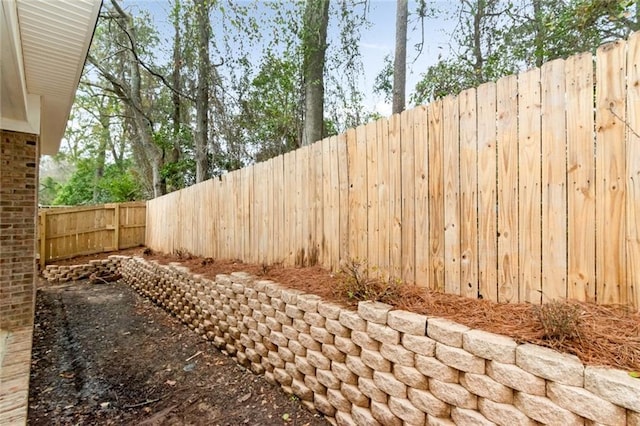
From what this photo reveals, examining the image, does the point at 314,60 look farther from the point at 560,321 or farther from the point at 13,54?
the point at 560,321

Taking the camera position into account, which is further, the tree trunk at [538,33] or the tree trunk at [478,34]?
the tree trunk at [478,34]

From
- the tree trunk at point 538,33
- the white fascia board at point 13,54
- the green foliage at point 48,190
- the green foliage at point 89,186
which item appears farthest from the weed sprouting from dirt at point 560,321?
the green foliage at point 48,190

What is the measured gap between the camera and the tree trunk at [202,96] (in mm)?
7535

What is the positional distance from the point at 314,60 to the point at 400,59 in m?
1.60

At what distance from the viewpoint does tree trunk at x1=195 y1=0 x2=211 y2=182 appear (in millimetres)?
7535

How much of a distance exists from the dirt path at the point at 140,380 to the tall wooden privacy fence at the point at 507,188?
4.71 ft

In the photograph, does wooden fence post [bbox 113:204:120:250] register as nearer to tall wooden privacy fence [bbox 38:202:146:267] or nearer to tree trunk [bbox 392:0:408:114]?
tall wooden privacy fence [bbox 38:202:146:267]

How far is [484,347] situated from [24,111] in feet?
17.8

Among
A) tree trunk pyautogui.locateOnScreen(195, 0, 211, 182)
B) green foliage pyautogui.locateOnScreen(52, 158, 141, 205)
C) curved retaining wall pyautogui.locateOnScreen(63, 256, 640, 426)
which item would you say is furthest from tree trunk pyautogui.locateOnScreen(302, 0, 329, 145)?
green foliage pyautogui.locateOnScreen(52, 158, 141, 205)

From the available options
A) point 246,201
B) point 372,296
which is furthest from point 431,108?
point 246,201

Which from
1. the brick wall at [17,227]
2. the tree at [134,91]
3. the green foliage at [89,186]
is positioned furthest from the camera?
the green foliage at [89,186]

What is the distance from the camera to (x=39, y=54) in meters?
3.26

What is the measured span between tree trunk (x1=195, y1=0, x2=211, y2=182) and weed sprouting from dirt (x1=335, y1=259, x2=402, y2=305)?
6678 millimetres

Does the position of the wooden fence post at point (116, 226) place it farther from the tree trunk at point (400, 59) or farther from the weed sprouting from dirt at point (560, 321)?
the weed sprouting from dirt at point (560, 321)
